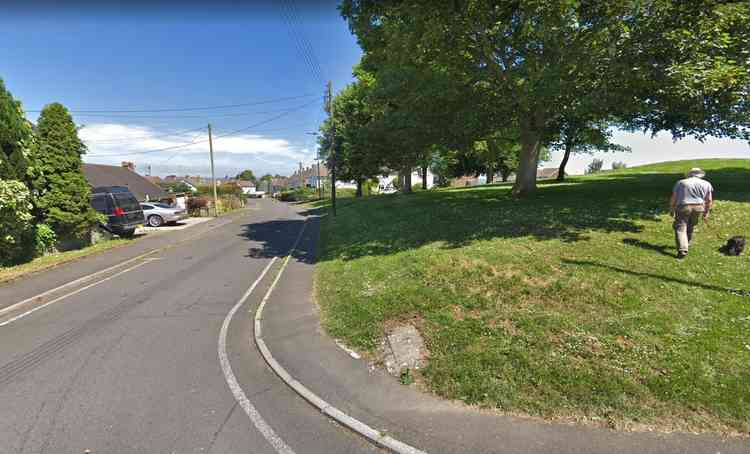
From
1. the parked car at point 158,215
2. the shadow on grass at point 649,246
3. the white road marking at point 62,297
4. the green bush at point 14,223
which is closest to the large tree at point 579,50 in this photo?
the shadow on grass at point 649,246

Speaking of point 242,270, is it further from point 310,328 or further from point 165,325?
point 310,328

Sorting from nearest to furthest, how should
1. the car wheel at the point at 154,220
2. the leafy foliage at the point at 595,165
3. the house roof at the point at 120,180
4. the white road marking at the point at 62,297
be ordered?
the white road marking at the point at 62,297 → the car wheel at the point at 154,220 → the house roof at the point at 120,180 → the leafy foliage at the point at 595,165

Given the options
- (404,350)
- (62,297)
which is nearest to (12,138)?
(62,297)

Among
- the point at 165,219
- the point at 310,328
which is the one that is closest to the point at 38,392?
the point at 310,328

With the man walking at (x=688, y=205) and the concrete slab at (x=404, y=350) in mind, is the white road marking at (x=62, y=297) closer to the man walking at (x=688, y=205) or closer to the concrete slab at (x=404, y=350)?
the concrete slab at (x=404, y=350)

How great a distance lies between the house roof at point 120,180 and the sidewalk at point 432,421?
111 ft

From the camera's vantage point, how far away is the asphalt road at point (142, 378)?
10.3ft

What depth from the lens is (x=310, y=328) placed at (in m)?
5.54

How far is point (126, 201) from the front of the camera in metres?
15.3

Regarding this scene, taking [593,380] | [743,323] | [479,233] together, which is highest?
[479,233]

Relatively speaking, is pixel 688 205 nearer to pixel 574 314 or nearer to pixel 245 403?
pixel 574 314

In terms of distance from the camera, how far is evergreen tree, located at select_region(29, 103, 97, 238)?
11156 millimetres

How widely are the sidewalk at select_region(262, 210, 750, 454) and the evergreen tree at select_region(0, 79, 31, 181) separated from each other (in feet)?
34.4

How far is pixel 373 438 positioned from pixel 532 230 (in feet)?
21.8
